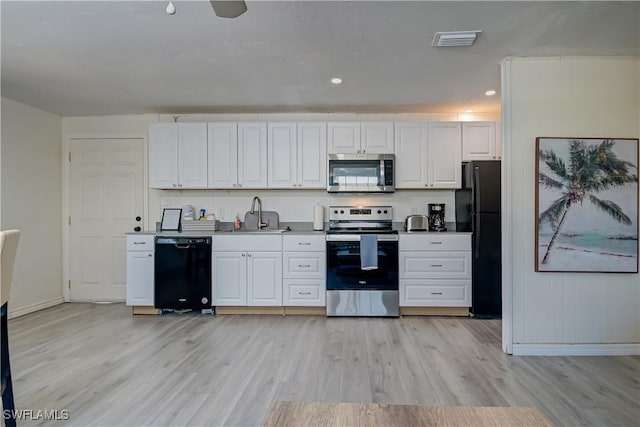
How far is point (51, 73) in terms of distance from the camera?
3150 mm

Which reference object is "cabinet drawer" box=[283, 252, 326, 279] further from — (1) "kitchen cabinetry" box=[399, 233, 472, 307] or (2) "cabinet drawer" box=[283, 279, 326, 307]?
(1) "kitchen cabinetry" box=[399, 233, 472, 307]

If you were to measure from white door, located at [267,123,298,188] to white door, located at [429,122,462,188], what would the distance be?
65.5 inches

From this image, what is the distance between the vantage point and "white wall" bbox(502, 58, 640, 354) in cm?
285

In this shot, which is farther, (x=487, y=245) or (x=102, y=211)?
(x=102, y=211)

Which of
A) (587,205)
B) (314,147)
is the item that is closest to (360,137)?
(314,147)

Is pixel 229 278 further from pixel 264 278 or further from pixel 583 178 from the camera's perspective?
pixel 583 178

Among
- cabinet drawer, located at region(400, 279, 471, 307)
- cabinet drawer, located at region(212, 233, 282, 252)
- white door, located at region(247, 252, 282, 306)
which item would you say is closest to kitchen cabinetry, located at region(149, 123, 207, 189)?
cabinet drawer, located at region(212, 233, 282, 252)

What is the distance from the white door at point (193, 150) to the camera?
4270mm

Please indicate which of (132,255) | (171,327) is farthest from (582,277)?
(132,255)

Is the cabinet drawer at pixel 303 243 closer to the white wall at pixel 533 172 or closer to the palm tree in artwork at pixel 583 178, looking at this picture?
the white wall at pixel 533 172

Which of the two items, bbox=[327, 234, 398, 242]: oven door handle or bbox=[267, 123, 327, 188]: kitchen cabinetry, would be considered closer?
bbox=[327, 234, 398, 242]: oven door handle

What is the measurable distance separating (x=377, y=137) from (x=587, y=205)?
2.19 m

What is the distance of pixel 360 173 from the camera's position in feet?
13.8

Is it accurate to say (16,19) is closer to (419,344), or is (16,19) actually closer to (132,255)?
(132,255)
